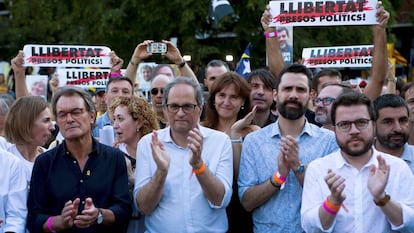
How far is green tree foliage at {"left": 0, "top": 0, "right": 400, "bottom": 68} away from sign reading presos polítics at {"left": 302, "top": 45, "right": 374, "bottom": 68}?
718 cm

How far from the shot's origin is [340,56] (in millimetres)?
9617

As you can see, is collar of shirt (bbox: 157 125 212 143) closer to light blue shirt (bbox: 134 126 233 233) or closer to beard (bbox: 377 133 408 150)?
light blue shirt (bbox: 134 126 233 233)

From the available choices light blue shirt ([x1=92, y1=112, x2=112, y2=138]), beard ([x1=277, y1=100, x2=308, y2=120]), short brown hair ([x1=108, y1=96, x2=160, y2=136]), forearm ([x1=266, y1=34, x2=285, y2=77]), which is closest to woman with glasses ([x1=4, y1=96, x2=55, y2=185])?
short brown hair ([x1=108, y1=96, x2=160, y2=136])

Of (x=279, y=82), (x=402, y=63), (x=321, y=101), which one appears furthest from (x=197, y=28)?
(x=279, y=82)

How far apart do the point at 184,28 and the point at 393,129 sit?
39.9 ft

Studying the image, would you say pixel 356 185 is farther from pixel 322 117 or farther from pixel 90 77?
pixel 90 77

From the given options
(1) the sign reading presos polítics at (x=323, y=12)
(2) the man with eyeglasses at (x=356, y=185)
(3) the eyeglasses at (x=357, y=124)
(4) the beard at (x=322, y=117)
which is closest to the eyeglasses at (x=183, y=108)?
(2) the man with eyeglasses at (x=356, y=185)

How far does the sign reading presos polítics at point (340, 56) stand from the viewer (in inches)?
371

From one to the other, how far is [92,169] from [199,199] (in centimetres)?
82

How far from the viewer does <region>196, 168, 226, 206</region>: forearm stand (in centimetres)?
529

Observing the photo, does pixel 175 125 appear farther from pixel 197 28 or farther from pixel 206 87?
pixel 197 28

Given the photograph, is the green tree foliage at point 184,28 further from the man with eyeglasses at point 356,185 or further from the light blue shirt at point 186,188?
the man with eyeglasses at point 356,185

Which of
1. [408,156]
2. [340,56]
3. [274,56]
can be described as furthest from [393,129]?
[340,56]

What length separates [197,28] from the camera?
18453mm
